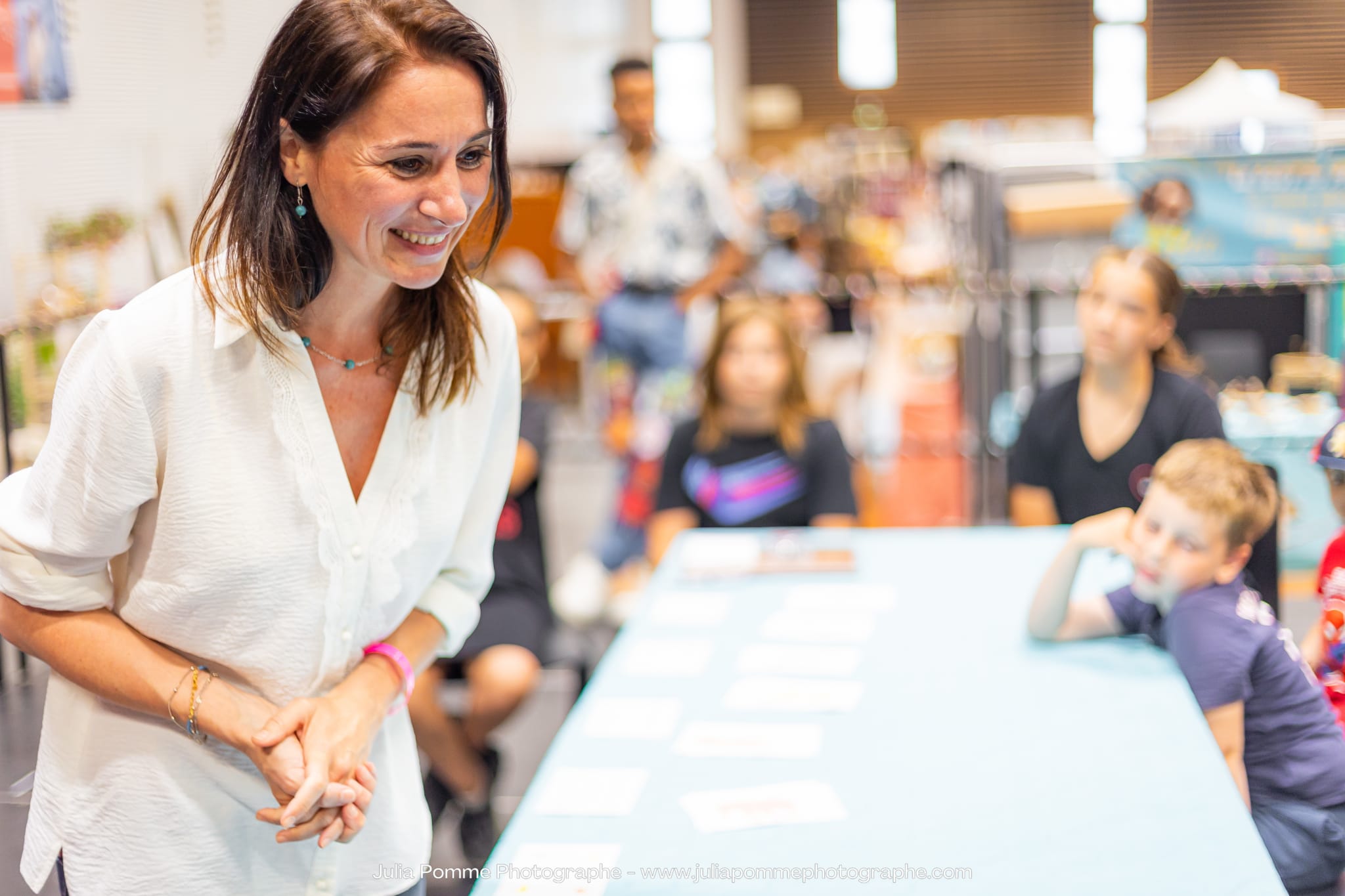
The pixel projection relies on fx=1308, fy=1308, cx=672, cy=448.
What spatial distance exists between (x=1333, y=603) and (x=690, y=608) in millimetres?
1003

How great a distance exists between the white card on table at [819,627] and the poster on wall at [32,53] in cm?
132

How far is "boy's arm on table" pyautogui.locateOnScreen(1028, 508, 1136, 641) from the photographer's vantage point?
6.30ft

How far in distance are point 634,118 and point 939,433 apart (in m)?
2.18

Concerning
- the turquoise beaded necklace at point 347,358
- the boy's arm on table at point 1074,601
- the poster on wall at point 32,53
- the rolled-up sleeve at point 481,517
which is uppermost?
the poster on wall at point 32,53

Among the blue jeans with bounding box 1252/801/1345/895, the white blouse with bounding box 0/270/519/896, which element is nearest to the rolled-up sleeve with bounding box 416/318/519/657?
the white blouse with bounding box 0/270/519/896

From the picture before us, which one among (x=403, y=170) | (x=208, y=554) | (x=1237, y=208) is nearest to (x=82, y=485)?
(x=208, y=554)

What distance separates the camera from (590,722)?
178 centimetres

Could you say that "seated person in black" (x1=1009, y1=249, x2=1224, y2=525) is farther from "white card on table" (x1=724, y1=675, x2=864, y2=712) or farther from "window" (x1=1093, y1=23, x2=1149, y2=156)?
"white card on table" (x1=724, y1=675, x2=864, y2=712)

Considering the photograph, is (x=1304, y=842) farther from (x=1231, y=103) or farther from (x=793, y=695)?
(x=1231, y=103)

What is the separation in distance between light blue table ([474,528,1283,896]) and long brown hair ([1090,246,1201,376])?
0.78 m

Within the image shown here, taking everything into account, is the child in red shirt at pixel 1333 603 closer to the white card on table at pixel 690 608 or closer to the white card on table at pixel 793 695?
the white card on table at pixel 793 695

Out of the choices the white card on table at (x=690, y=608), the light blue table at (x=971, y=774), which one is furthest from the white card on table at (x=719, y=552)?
the light blue table at (x=971, y=774)

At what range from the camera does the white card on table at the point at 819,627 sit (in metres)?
2.06

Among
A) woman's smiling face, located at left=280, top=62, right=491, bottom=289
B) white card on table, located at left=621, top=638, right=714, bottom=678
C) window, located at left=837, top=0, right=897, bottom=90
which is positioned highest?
window, located at left=837, top=0, right=897, bottom=90
